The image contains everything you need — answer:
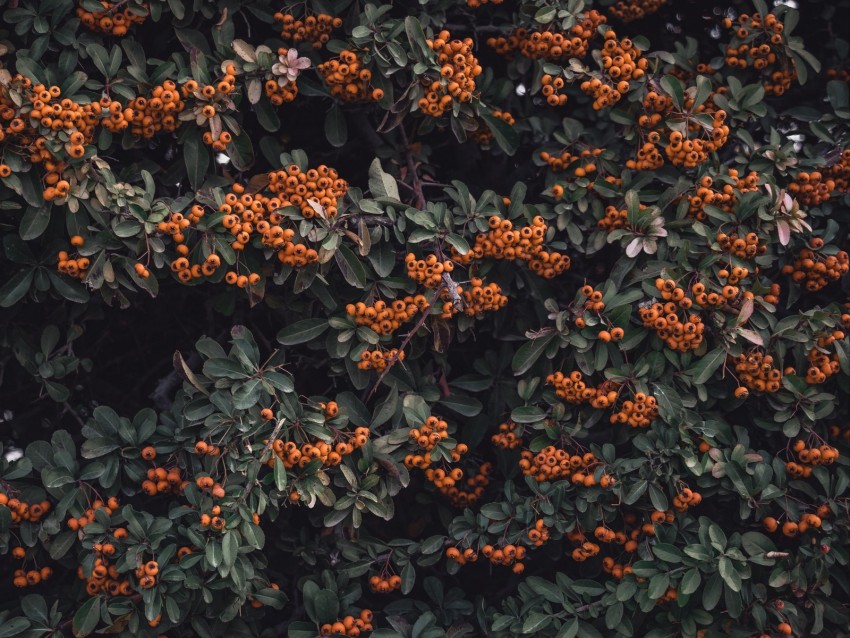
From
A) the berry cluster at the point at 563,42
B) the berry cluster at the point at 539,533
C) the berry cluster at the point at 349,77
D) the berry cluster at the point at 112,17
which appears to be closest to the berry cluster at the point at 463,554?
the berry cluster at the point at 539,533

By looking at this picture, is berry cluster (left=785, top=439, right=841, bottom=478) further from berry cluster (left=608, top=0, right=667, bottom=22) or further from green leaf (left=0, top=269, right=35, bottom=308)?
green leaf (left=0, top=269, right=35, bottom=308)

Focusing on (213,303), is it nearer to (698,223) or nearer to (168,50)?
(168,50)

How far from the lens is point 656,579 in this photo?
9.09 feet

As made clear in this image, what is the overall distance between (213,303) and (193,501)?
2.38ft

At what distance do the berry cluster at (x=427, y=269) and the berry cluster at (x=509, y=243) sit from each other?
134 mm

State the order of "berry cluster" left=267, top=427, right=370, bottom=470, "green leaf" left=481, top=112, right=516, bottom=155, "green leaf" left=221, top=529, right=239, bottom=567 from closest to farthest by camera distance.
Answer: "green leaf" left=221, top=529, right=239, bottom=567
"berry cluster" left=267, top=427, right=370, bottom=470
"green leaf" left=481, top=112, right=516, bottom=155

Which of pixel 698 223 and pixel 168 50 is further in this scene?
pixel 168 50

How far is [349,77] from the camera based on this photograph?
9.83 ft

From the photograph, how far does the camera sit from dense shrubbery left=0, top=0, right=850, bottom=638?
273 cm

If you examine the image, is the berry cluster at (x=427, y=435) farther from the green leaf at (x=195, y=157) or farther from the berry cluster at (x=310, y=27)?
the berry cluster at (x=310, y=27)

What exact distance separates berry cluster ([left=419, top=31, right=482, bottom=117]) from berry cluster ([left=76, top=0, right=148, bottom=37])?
0.95 meters

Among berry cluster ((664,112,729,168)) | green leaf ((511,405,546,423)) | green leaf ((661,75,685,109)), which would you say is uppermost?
green leaf ((661,75,685,109))

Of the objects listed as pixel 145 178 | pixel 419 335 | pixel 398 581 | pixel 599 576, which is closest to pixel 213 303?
pixel 145 178


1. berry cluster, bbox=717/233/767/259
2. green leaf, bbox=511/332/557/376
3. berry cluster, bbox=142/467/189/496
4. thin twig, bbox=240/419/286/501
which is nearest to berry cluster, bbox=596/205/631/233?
berry cluster, bbox=717/233/767/259
